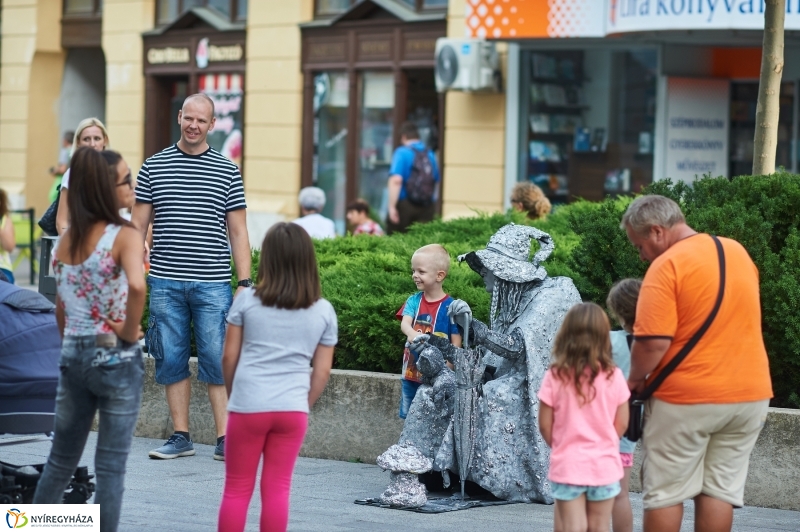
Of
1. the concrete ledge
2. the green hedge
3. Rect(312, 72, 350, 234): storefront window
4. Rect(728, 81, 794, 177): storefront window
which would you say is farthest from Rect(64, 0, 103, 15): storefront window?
the concrete ledge

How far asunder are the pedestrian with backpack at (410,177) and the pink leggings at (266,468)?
10.7m

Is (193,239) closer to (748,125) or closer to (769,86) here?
(769,86)

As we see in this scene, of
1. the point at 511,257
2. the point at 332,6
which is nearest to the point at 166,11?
the point at 332,6

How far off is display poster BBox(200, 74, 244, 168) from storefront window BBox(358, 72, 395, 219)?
88.6 inches

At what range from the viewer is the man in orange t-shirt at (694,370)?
4.95 m

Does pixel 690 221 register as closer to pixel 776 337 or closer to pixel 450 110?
pixel 776 337

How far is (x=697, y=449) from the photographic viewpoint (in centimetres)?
508

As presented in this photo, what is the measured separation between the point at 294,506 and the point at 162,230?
178 cm

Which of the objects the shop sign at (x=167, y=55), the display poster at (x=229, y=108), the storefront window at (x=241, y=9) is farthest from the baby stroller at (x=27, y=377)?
the shop sign at (x=167, y=55)

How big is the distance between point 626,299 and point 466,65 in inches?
436

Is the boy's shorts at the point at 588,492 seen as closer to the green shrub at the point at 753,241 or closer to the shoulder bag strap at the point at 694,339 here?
the shoulder bag strap at the point at 694,339

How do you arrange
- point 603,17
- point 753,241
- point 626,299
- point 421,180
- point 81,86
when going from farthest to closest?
point 81,86, point 421,180, point 603,17, point 753,241, point 626,299

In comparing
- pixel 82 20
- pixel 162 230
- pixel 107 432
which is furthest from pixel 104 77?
pixel 107 432

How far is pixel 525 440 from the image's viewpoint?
21.4 ft
